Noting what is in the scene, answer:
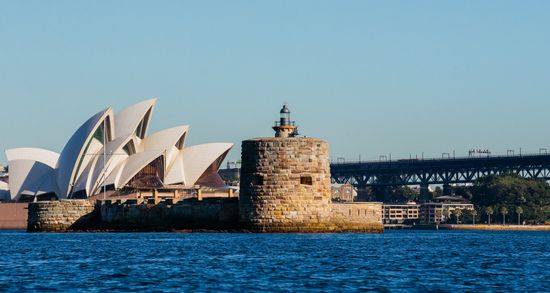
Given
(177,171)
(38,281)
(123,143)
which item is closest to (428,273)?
(38,281)

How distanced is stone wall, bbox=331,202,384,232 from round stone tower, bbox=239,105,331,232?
2.24m

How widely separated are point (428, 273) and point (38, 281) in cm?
1366

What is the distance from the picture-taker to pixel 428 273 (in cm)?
4622

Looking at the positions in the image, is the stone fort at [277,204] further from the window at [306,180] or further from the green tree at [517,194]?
the green tree at [517,194]

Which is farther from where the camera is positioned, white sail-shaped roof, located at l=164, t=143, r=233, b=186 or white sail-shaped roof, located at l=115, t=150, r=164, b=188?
white sail-shaped roof, located at l=164, t=143, r=233, b=186

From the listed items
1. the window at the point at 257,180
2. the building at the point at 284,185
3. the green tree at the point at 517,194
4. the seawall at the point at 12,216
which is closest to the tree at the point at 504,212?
the green tree at the point at 517,194

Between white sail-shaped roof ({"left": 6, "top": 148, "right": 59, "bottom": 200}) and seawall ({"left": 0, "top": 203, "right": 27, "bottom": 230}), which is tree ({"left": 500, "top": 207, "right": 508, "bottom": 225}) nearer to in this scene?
seawall ({"left": 0, "top": 203, "right": 27, "bottom": 230})

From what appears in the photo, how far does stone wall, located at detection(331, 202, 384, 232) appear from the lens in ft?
264

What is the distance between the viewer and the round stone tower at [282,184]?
77.1 m

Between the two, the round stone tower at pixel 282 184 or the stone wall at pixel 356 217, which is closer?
the round stone tower at pixel 282 184

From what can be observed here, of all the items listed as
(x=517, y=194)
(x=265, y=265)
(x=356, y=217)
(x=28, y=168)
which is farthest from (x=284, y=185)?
(x=517, y=194)

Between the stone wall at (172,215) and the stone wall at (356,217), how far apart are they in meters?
6.28

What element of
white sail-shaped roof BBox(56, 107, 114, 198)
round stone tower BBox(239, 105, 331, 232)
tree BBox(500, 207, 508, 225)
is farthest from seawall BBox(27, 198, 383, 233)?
tree BBox(500, 207, 508, 225)

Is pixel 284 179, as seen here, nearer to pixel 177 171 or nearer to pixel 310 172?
pixel 310 172
